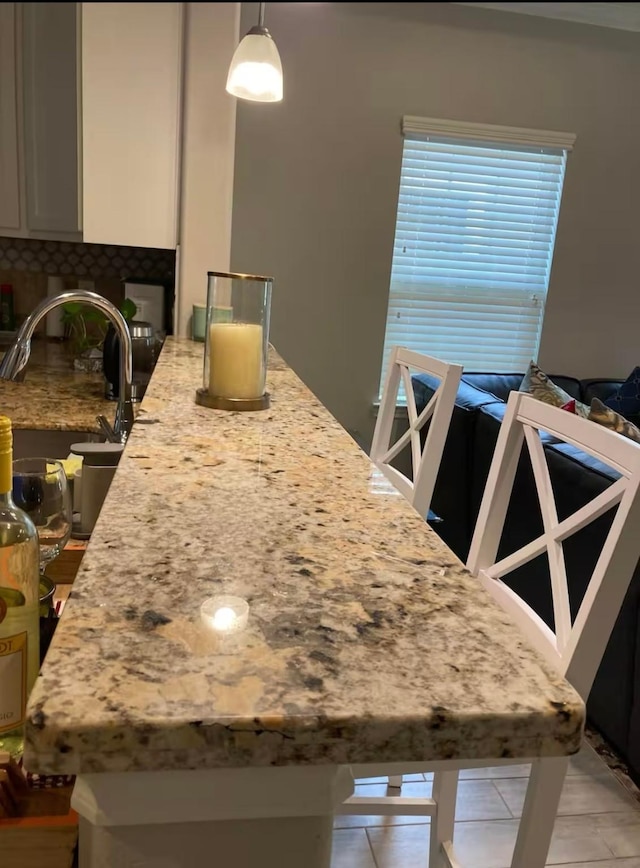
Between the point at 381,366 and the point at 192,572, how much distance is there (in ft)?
11.5

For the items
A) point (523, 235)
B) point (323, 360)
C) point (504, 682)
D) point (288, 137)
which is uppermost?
point (288, 137)

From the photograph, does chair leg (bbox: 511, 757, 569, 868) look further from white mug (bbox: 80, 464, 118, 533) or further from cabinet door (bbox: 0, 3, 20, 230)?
cabinet door (bbox: 0, 3, 20, 230)

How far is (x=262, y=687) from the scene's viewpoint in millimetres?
467

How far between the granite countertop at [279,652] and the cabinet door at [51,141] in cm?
252

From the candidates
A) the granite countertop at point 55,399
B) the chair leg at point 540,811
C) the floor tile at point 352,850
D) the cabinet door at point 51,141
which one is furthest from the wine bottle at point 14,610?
the cabinet door at point 51,141

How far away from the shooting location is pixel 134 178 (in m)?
2.51

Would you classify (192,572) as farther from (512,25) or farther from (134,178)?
(512,25)

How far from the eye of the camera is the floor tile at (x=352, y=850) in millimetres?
1607

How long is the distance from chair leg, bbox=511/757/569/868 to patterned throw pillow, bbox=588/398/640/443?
1519 millimetres

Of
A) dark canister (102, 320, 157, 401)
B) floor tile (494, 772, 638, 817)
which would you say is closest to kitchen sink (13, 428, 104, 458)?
dark canister (102, 320, 157, 401)

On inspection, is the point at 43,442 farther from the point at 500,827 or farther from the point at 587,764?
the point at 587,764

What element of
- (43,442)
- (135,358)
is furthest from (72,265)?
(43,442)

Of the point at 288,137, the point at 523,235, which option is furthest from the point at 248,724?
the point at 523,235

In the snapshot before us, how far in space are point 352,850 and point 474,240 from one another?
3270 mm
